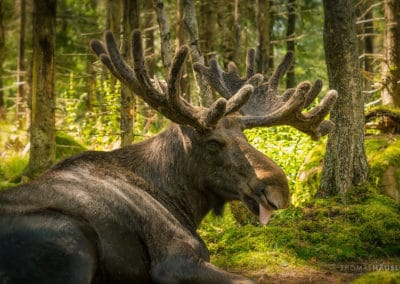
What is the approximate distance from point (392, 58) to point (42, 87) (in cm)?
765

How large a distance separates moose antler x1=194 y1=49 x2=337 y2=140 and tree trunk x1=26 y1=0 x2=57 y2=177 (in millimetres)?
4080

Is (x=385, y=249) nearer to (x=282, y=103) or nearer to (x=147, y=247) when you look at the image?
(x=282, y=103)

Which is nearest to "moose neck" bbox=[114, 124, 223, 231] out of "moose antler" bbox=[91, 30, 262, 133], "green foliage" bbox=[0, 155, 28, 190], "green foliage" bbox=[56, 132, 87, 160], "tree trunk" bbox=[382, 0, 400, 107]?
"moose antler" bbox=[91, 30, 262, 133]

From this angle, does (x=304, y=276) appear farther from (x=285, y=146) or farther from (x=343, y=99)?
(x=285, y=146)

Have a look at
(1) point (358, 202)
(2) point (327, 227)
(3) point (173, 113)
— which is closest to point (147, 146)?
(3) point (173, 113)

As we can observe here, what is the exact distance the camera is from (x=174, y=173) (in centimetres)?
647

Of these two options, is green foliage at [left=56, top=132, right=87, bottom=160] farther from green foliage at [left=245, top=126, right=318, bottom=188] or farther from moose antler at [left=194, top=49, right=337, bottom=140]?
moose antler at [left=194, top=49, right=337, bottom=140]

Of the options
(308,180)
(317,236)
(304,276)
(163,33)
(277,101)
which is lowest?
(304,276)

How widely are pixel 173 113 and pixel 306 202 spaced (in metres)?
3.57

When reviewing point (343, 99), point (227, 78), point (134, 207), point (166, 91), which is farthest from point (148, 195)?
point (343, 99)

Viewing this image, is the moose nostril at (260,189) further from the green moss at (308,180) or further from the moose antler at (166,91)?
the green moss at (308,180)

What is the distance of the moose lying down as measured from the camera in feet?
16.1

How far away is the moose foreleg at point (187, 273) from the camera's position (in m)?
5.47

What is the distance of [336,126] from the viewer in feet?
29.1
